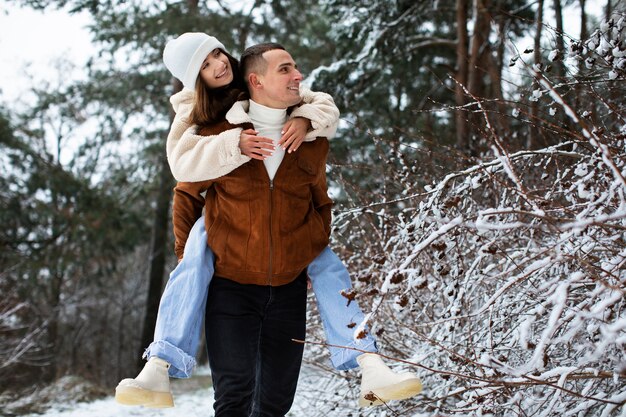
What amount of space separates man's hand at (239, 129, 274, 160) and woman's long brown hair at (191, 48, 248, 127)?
0.77 feet

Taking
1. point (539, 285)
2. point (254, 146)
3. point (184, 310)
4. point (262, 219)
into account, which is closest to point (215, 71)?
point (254, 146)

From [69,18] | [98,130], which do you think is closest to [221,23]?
[69,18]

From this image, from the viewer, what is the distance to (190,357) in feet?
8.04

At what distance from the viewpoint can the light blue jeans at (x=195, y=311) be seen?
7.94 ft

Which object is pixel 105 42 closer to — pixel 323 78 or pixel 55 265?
pixel 55 265

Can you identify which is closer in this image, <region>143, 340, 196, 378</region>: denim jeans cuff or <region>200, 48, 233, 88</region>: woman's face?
<region>143, 340, 196, 378</region>: denim jeans cuff

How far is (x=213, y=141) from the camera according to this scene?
8.05 ft

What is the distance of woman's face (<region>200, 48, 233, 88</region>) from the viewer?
2.63 metres

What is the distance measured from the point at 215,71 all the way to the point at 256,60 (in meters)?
0.17

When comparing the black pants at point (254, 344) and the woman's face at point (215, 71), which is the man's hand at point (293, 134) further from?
the black pants at point (254, 344)

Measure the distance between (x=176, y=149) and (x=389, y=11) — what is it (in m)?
6.27

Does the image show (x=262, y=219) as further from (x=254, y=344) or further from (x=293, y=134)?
(x=254, y=344)

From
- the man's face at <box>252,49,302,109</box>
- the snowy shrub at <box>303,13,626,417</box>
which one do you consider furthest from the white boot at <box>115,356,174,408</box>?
the man's face at <box>252,49,302,109</box>

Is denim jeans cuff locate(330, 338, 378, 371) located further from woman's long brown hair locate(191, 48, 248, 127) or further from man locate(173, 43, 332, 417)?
woman's long brown hair locate(191, 48, 248, 127)
